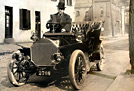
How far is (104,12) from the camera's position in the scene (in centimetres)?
227

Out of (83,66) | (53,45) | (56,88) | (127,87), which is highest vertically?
(53,45)

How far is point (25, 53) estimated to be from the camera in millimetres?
1848

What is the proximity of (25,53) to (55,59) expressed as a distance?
464 mm

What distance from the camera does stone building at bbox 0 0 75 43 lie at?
215 centimetres

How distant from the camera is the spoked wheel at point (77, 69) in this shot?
59.9 inches

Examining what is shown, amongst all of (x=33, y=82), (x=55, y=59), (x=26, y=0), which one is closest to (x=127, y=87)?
(x=55, y=59)

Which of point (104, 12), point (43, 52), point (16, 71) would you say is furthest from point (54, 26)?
point (104, 12)

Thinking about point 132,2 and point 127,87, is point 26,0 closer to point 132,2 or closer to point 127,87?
point 132,2

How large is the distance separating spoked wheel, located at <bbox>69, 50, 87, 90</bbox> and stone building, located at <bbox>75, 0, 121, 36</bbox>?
82 centimetres

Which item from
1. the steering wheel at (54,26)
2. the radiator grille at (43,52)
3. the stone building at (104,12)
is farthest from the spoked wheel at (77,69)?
the stone building at (104,12)

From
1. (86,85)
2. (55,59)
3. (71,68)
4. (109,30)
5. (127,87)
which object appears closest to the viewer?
(127,87)

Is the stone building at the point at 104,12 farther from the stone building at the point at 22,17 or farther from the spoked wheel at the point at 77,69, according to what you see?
the spoked wheel at the point at 77,69

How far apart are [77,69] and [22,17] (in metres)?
1.22

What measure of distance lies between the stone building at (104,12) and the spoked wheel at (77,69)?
82 cm
